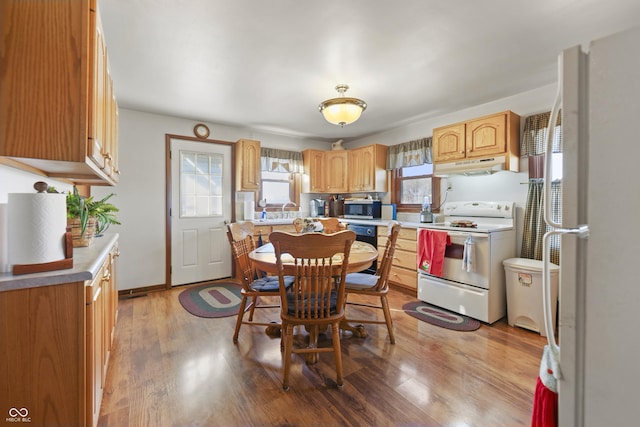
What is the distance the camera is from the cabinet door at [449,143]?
10.6 ft

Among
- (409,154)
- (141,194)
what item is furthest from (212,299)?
(409,154)

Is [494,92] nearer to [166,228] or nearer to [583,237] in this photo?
[583,237]

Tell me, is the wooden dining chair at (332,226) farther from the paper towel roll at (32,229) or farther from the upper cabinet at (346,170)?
the paper towel roll at (32,229)

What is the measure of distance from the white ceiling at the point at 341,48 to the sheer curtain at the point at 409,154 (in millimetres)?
662

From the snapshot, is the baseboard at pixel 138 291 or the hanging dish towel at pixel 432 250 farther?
the baseboard at pixel 138 291

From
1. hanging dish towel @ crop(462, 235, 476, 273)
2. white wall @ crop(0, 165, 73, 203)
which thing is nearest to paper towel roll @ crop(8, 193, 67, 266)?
white wall @ crop(0, 165, 73, 203)

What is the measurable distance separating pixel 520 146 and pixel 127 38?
12.4 feet

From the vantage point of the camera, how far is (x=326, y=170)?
4.98 meters

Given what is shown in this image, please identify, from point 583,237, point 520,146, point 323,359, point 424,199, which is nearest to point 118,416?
point 323,359

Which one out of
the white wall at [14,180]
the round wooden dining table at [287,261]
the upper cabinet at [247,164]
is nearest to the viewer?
the white wall at [14,180]

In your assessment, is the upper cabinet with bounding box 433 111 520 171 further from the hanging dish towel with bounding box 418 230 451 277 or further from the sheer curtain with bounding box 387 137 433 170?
the hanging dish towel with bounding box 418 230 451 277

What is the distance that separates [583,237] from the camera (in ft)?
2.84

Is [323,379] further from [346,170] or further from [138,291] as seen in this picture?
[346,170]

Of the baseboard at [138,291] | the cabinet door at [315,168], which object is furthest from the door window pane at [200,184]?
the cabinet door at [315,168]
